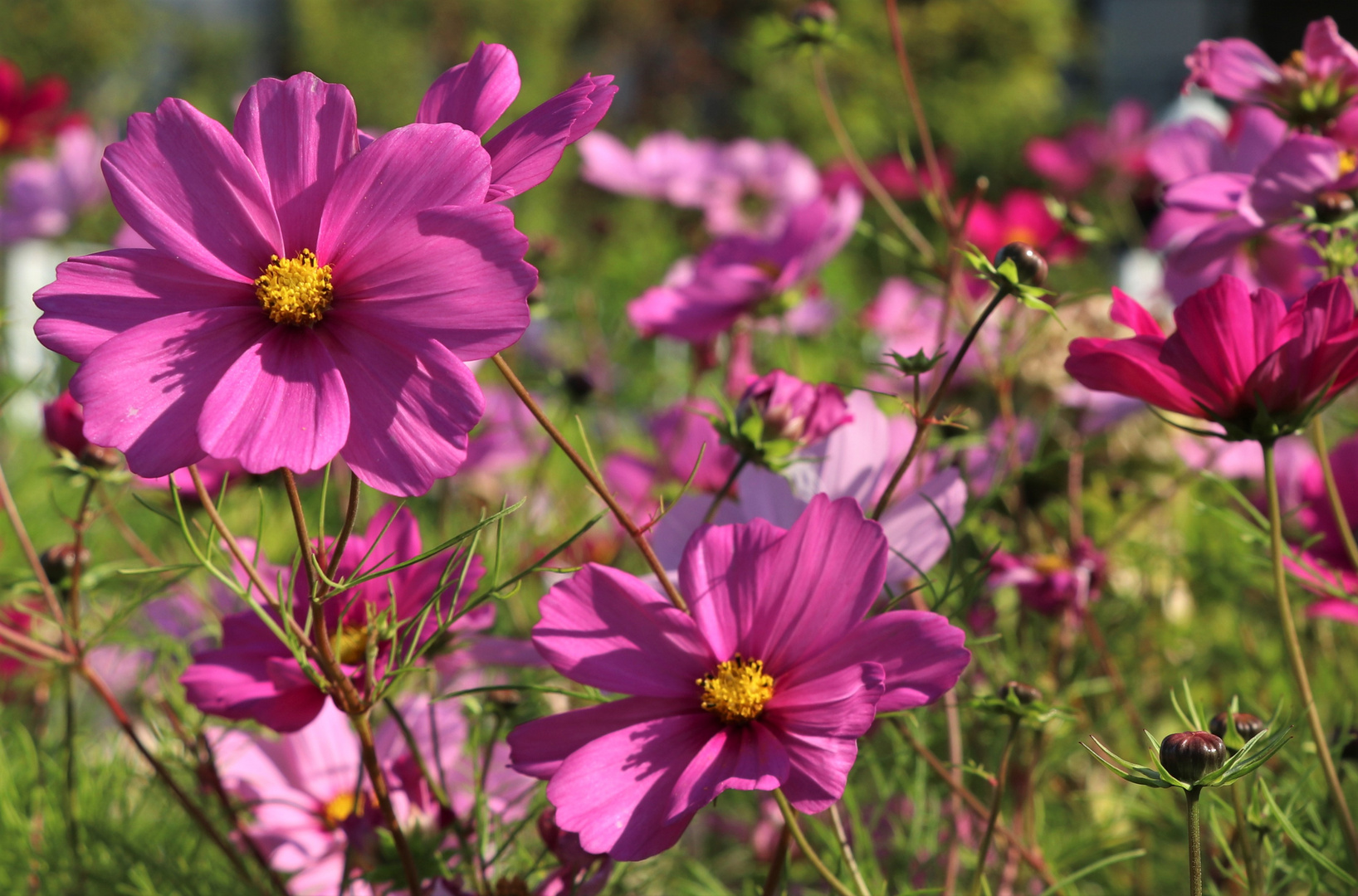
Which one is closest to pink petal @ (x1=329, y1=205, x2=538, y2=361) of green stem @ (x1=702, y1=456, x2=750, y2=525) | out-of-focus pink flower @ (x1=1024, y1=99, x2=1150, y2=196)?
green stem @ (x1=702, y1=456, x2=750, y2=525)

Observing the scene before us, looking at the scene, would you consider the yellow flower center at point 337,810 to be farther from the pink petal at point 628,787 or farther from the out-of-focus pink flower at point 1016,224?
the out-of-focus pink flower at point 1016,224

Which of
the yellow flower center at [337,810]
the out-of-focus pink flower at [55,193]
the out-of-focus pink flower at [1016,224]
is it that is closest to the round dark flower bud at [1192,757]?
the yellow flower center at [337,810]

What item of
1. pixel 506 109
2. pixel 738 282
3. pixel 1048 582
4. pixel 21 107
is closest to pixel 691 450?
pixel 738 282

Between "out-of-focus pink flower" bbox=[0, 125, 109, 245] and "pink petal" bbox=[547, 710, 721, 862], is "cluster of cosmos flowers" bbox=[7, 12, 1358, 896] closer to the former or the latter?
"pink petal" bbox=[547, 710, 721, 862]

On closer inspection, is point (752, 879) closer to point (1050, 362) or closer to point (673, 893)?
point (673, 893)

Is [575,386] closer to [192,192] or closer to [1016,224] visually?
[192,192]

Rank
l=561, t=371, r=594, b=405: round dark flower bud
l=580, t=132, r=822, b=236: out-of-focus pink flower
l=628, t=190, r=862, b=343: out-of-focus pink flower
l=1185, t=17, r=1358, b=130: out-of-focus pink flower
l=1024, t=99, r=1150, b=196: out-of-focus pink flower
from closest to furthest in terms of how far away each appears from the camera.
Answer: l=1185, t=17, r=1358, b=130: out-of-focus pink flower, l=628, t=190, r=862, b=343: out-of-focus pink flower, l=561, t=371, r=594, b=405: round dark flower bud, l=580, t=132, r=822, b=236: out-of-focus pink flower, l=1024, t=99, r=1150, b=196: out-of-focus pink flower

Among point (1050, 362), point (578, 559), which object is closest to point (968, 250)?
point (578, 559)
